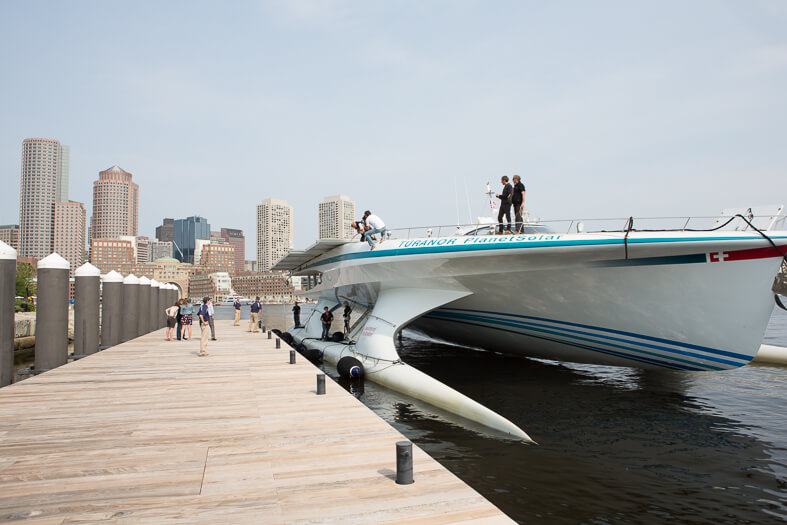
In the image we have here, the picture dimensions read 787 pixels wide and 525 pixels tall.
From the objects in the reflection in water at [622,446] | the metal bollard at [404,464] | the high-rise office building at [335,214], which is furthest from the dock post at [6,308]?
the high-rise office building at [335,214]

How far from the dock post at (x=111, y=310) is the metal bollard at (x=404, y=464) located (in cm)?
1556

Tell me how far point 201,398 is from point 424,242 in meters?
6.56

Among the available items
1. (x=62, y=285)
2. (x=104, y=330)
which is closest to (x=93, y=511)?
(x=62, y=285)

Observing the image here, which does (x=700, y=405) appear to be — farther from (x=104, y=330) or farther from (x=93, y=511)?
(x=104, y=330)

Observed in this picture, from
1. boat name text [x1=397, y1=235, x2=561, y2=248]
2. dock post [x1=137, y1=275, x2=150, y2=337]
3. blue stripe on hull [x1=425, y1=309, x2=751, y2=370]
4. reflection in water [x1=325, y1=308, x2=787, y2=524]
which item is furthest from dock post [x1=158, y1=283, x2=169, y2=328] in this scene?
blue stripe on hull [x1=425, y1=309, x2=751, y2=370]

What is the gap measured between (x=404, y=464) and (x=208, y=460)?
2.21 metres

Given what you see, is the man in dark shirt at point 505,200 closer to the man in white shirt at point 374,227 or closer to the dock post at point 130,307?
the man in white shirt at point 374,227

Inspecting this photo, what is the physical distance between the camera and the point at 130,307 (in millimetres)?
20328

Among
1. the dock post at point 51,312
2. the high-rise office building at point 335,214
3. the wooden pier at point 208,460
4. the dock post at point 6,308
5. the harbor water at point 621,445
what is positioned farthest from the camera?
the high-rise office building at point 335,214

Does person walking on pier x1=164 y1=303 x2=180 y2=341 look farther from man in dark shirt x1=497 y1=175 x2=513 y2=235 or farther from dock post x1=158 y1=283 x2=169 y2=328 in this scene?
man in dark shirt x1=497 y1=175 x2=513 y2=235

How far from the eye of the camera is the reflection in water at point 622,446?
5773mm

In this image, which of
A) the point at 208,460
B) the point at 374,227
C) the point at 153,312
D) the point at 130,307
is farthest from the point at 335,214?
the point at 208,460

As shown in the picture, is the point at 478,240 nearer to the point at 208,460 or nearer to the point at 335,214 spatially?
the point at 208,460

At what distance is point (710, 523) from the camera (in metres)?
5.33
